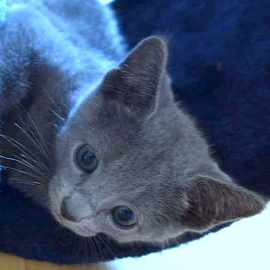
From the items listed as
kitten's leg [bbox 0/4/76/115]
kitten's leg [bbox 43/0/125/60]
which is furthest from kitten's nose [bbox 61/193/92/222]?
kitten's leg [bbox 43/0/125/60]

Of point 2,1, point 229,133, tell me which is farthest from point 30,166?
point 229,133

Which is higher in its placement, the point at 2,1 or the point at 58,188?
the point at 2,1

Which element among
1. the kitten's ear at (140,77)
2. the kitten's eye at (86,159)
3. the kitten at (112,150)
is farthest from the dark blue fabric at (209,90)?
the kitten's ear at (140,77)

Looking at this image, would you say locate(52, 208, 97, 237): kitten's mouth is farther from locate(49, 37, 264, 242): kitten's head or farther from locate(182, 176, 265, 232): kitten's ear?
locate(182, 176, 265, 232): kitten's ear

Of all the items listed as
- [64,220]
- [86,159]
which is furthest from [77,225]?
[86,159]

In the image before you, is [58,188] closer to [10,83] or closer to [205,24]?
[10,83]
